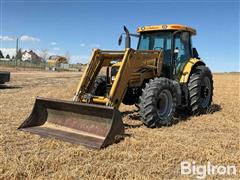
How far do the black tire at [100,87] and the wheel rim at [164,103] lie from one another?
1.50 meters

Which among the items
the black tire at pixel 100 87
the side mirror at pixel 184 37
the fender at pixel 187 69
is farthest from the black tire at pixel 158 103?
the side mirror at pixel 184 37

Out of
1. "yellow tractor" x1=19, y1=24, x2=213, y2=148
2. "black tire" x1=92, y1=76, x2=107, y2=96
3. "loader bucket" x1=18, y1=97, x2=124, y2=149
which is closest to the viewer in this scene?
"loader bucket" x1=18, y1=97, x2=124, y2=149

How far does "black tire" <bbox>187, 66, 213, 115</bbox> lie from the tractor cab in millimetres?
457

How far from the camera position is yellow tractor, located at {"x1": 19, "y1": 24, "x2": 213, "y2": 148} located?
6.32m

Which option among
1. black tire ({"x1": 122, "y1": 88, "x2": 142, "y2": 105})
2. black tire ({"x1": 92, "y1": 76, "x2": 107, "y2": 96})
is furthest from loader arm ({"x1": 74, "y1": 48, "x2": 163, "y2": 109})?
black tire ({"x1": 122, "y1": 88, "x2": 142, "y2": 105})

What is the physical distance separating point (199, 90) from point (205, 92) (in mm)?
668

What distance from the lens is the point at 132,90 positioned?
320 inches

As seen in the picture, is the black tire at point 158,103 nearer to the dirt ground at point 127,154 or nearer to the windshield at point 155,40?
the dirt ground at point 127,154

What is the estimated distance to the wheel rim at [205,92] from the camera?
9.48 m

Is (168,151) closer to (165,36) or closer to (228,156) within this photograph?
(228,156)

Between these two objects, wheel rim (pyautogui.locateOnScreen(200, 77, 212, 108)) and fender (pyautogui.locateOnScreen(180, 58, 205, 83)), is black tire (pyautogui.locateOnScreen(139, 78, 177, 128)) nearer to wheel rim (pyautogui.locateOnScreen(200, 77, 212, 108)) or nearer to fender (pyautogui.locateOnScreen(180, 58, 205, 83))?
fender (pyautogui.locateOnScreen(180, 58, 205, 83))

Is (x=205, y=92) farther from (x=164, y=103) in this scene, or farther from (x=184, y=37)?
(x=164, y=103)

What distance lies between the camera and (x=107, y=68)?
827 centimetres

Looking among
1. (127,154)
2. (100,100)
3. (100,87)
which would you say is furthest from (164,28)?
(127,154)
